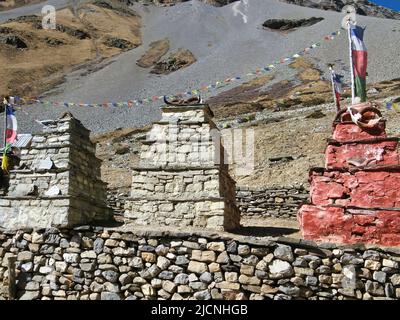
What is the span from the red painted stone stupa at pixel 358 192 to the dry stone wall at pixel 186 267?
0.88 meters

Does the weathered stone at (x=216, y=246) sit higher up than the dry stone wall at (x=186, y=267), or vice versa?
the weathered stone at (x=216, y=246)

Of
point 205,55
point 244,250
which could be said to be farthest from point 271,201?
point 205,55

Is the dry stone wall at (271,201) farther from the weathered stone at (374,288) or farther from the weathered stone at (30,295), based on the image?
the weathered stone at (374,288)

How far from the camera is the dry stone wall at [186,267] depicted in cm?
722

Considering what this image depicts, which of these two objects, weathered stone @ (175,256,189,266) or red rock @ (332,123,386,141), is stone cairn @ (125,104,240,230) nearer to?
weathered stone @ (175,256,189,266)

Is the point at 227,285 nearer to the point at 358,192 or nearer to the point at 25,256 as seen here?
the point at 358,192

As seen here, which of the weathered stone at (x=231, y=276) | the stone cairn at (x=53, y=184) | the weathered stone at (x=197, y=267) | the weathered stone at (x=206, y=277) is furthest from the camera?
the stone cairn at (x=53, y=184)

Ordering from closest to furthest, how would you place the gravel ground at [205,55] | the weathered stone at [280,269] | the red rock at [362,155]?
1. the weathered stone at [280,269]
2. the red rock at [362,155]
3. the gravel ground at [205,55]

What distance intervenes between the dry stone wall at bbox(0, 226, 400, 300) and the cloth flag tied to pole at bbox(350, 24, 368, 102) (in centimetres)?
415

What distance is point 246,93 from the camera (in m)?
60.6

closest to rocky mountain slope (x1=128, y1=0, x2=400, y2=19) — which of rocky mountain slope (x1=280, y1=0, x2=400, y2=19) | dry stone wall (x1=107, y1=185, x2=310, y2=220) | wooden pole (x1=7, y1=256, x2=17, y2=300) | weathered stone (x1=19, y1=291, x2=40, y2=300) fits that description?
rocky mountain slope (x1=280, y1=0, x2=400, y2=19)

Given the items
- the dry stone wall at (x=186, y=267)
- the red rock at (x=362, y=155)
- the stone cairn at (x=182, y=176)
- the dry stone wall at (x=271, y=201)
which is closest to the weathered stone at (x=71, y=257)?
the dry stone wall at (x=186, y=267)

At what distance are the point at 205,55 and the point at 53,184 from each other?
258ft
